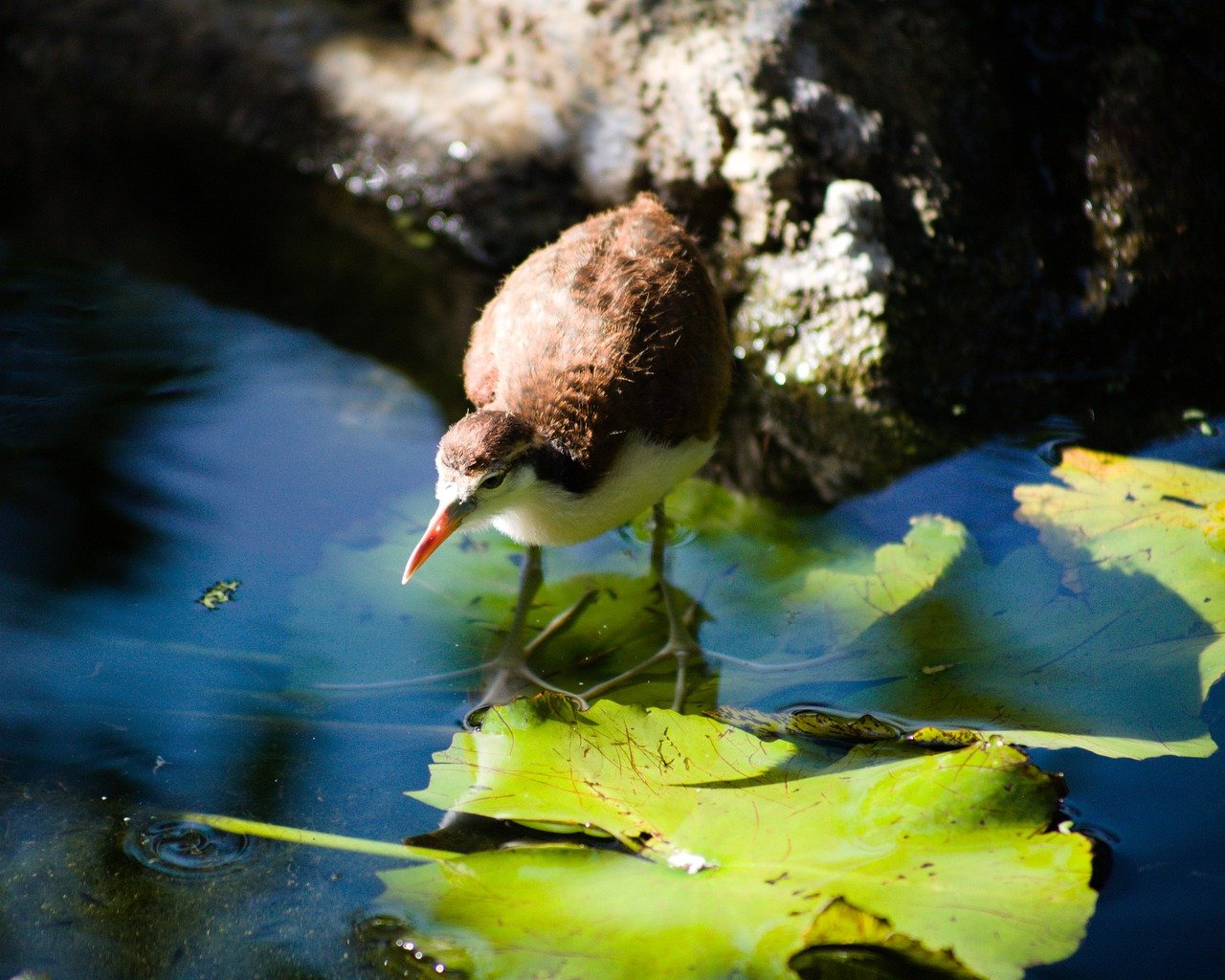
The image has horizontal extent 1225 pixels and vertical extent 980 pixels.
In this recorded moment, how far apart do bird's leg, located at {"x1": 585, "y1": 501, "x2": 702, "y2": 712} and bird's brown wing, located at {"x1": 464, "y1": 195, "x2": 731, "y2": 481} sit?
445 millimetres

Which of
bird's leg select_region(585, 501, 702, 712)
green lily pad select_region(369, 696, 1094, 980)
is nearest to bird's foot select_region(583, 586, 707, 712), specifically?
bird's leg select_region(585, 501, 702, 712)

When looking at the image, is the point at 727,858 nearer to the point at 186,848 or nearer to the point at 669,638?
the point at 669,638

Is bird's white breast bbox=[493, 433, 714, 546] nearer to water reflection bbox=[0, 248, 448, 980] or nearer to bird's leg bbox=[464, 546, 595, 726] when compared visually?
bird's leg bbox=[464, 546, 595, 726]

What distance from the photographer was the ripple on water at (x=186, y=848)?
9.22 ft

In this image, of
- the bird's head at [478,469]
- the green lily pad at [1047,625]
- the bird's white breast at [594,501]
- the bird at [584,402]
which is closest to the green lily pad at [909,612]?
the green lily pad at [1047,625]

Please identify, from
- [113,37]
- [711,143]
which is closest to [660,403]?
[711,143]

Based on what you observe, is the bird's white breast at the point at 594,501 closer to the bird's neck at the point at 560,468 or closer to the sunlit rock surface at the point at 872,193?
the bird's neck at the point at 560,468

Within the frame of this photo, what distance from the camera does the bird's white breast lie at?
11.3 ft

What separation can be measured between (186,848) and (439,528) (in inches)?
41.9

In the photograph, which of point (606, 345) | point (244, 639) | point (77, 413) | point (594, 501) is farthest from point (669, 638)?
point (77, 413)

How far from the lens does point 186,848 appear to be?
2.87 meters

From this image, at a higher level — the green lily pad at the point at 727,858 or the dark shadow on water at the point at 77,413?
the green lily pad at the point at 727,858

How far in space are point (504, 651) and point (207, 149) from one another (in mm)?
4650

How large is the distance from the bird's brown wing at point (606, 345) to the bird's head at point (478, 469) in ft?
0.47
